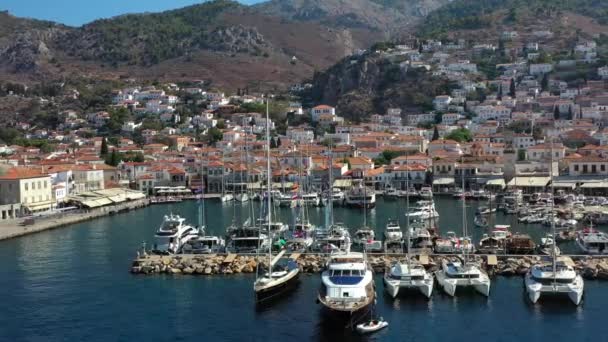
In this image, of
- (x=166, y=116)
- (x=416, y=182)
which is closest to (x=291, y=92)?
(x=166, y=116)

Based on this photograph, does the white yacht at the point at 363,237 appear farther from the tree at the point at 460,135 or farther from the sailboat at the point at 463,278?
the tree at the point at 460,135

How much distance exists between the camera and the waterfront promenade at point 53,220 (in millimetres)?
48375

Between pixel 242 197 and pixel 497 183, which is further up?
pixel 497 183

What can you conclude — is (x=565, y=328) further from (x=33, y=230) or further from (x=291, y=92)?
(x=291, y=92)

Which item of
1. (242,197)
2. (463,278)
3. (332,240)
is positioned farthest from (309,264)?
(242,197)

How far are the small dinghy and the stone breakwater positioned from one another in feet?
23.2

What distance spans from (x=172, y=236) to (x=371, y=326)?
53.4ft

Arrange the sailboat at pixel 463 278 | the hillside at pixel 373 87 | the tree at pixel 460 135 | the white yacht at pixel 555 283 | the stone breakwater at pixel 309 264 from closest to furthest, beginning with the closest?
1. the white yacht at pixel 555 283
2. the sailboat at pixel 463 278
3. the stone breakwater at pixel 309 264
4. the tree at pixel 460 135
5. the hillside at pixel 373 87

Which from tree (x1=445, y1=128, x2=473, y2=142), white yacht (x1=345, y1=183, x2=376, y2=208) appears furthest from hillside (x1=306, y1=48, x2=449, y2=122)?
white yacht (x1=345, y1=183, x2=376, y2=208)

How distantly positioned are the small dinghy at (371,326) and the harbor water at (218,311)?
269 millimetres

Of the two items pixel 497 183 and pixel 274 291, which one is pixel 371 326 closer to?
pixel 274 291

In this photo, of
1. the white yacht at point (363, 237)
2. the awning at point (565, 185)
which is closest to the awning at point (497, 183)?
the awning at point (565, 185)

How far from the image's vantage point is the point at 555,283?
96.1ft

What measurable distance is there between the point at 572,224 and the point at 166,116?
84.0m
